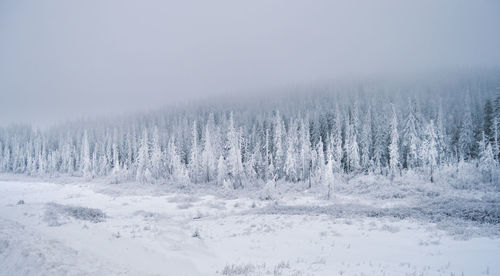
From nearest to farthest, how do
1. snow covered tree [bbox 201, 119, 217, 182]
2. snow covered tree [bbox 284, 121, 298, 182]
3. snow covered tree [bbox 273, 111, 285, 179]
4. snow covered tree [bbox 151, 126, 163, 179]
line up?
1. snow covered tree [bbox 284, 121, 298, 182]
2. snow covered tree [bbox 273, 111, 285, 179]
3. snow covered tree [bbox 201, 119, 217, 182]
4. snow covered tree [bbox 151, 126, 163, 179]

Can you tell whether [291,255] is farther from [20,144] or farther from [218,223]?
[20,144]

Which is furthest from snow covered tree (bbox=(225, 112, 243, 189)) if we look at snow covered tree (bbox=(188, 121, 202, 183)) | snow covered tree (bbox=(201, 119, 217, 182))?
snow covered tree (bbox=(188, 121, 202, 183))

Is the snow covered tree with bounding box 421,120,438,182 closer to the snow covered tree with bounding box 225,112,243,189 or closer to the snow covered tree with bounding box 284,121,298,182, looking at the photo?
the snow covered tree with bounding box 284,121,298,182

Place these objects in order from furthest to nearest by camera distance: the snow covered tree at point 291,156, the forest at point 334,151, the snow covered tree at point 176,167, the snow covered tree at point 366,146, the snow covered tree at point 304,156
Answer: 1. the snow covered tree at point 366,146
2. the snow covered tree at point 176,167
3. the snow covered tree at point 304,156
4. the snow covered tree at point 291,156
5. the forest at point 334,151

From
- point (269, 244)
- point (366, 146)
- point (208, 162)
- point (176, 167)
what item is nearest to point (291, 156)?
point (366, 146)

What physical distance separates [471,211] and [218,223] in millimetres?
20950

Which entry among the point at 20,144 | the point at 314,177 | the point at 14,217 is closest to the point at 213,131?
the point at 314,177

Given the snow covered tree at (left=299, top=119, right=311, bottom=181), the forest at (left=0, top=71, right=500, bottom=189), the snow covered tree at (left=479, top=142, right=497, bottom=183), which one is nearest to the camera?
the snow covered tree at (left=479, top=142, right=497, bottom=183)

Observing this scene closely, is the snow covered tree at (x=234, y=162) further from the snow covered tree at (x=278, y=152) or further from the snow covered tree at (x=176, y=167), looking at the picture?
the snow covered tree at (x=176, y=167)

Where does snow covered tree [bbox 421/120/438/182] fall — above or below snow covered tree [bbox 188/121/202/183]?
above

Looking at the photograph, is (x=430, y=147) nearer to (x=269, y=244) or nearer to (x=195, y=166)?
(x=269, y=244)

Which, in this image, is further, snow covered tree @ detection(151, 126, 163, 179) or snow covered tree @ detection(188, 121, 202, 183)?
snow covered tree @ detection(151, 126, 163, 179)

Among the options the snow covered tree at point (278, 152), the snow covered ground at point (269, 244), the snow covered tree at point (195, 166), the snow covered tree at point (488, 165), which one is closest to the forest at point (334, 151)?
the snow covered tree at point (195, 166)

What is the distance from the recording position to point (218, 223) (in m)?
23.5
